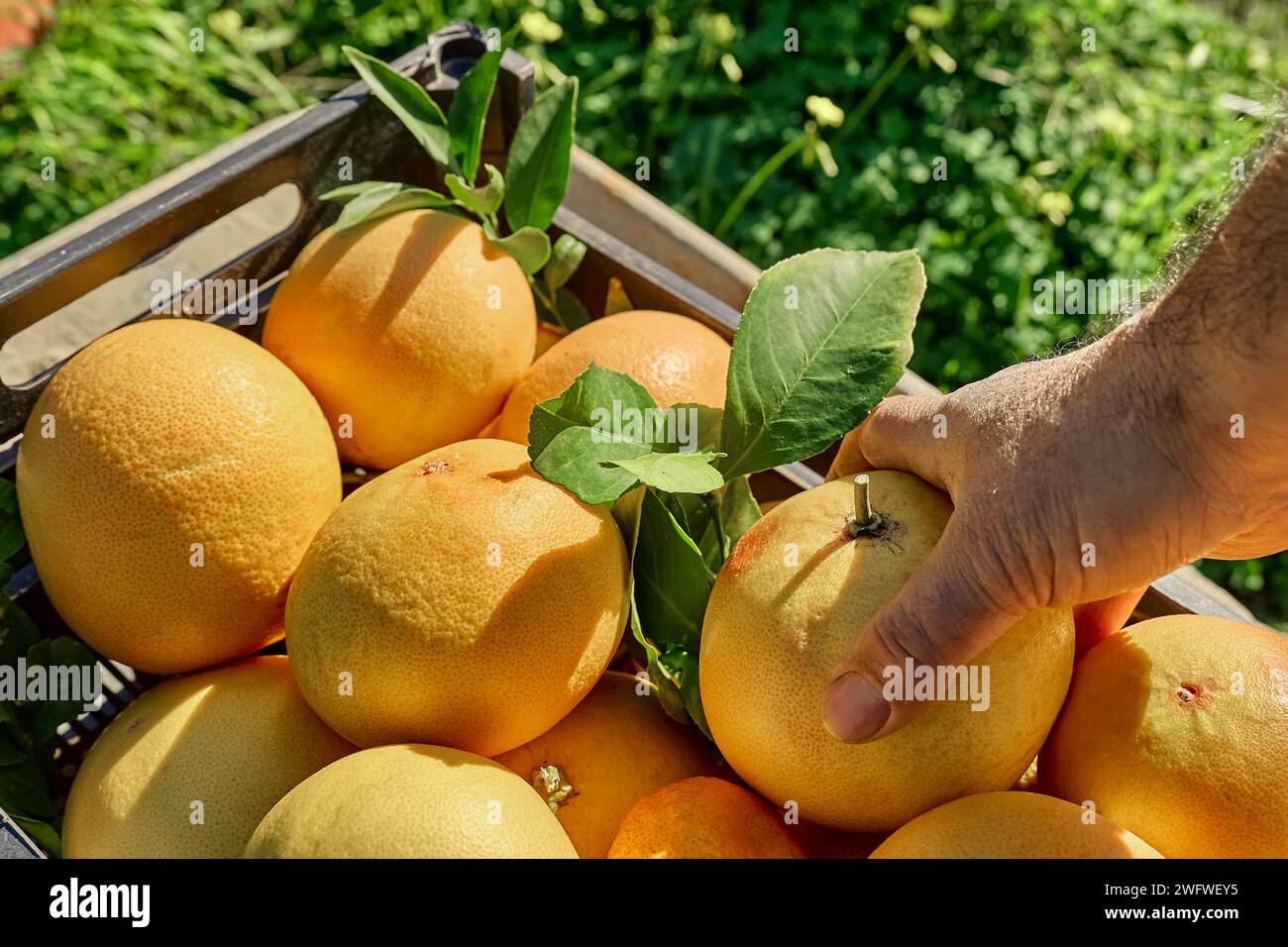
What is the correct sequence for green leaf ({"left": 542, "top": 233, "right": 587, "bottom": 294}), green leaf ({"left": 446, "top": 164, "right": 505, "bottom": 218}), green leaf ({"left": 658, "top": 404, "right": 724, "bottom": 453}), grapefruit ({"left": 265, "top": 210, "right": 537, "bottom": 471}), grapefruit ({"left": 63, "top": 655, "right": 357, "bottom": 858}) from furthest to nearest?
green leaf ({"left": 542, "top": 233, "right": 587, "bottom": 294}) → green leaf ({"left": 446, "top": 164, "right": 505, "bottom": 218}) → grapefruit ({"left": 265, "top": 210, "right": 537, "bottom": 471}) → green leaf ({"left": 658, "top": 404, "right": 724, "bottom": 453}) → grapefruit ({"left": 63, "top": 655, "right": 357, "bottom": 858})

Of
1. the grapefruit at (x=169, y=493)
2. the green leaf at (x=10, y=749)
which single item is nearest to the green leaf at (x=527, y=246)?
the grapefruit at (x=169, y=493)

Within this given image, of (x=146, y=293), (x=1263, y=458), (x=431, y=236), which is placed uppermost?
(x=431, y=236)

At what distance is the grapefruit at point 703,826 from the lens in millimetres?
944

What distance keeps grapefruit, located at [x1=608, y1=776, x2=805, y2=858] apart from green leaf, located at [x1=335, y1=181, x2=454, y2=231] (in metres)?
0.71

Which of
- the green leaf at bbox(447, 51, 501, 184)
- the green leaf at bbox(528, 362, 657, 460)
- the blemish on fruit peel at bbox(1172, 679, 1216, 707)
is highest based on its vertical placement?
the green leaf at bbox(447, 51, 501, 184)

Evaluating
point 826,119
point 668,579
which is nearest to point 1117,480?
point 668,579

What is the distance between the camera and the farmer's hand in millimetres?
842

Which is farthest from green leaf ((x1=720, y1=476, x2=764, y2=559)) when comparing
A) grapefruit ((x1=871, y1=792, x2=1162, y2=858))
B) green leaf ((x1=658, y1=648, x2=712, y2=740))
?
grapefruit ((x1=871, y1=792, x2=1162, y2=858))

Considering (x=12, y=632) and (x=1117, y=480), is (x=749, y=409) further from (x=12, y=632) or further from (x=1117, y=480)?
(x=12, y=632)

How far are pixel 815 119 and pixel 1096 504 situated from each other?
2.23 metres

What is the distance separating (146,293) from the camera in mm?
2107

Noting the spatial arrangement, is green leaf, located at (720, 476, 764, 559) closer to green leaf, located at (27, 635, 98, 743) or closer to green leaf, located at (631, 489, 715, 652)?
green leaf, located at (631, 489, 715, 652)

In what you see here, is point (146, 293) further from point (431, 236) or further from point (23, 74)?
point (23, 74)
